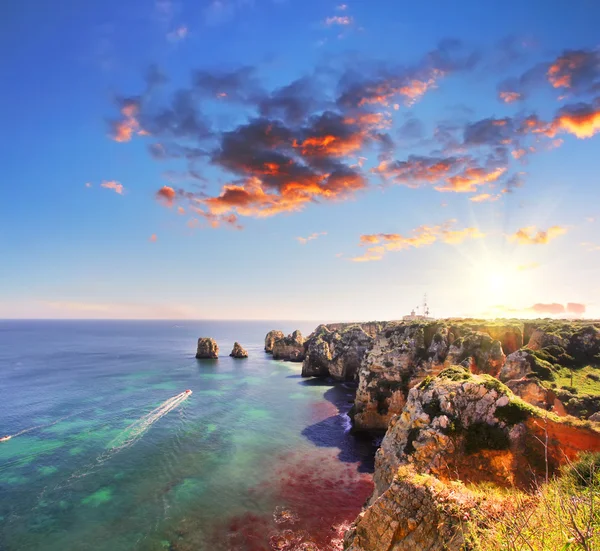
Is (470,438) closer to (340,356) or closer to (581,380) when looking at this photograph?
(581,380)

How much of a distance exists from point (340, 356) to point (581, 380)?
6166 centimetres

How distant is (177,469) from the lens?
3750 centimetres

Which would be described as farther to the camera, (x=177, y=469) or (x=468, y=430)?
(x=177, y=469)

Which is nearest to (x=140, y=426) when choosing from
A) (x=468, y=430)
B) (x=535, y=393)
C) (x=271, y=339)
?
(x=468, y=430)

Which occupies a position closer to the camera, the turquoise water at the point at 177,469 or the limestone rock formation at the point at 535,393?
the turquoise water at the point at 177,469

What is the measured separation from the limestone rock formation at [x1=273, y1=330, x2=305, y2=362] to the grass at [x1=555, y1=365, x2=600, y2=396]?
4050 inches

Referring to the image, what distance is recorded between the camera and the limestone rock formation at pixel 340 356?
90.2 metres

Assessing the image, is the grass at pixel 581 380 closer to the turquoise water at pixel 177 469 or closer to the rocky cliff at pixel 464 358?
the rocky cliff at pixel 464 358

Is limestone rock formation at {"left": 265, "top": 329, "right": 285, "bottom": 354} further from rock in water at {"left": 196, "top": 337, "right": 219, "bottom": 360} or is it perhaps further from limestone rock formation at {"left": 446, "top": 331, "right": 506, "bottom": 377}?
limestone rock formation at {"left": 446, "top": 331, "right": 506, "bottom": 377}

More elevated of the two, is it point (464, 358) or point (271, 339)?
point (464, 358)

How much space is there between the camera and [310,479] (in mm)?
35750

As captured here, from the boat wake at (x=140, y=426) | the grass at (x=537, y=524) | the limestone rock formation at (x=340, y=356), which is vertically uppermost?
the grass at (x=537, y=524)

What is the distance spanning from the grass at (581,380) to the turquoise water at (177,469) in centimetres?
2352

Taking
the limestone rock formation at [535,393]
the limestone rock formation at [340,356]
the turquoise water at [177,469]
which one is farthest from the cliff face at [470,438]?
the limestone rock formation at [340,356]
